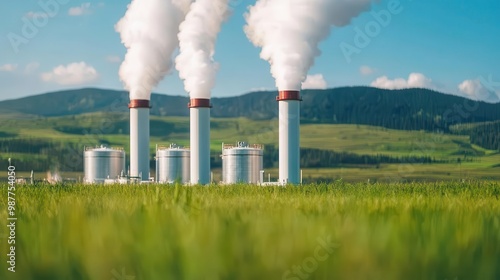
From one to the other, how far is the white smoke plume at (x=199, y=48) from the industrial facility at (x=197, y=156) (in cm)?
139

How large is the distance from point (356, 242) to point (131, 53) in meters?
52.4

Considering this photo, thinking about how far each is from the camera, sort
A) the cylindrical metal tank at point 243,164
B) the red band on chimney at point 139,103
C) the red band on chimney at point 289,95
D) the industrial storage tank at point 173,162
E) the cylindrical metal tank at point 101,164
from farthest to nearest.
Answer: the cylindrical metal tank at point 101,164 < the industrial storage tank at point 173,162 < the red band on chimney at point 139,103 < the cylindrical metal tank at point 243,164 < the red band on chimney at point 289,95

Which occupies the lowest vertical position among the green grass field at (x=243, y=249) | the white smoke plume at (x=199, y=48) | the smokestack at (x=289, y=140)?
the green grass field at (x=243, y=249)

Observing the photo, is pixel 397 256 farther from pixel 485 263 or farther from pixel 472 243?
pixel 472 243

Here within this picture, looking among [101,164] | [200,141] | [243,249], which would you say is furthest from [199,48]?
[243,249]

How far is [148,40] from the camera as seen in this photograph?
54.7 metres

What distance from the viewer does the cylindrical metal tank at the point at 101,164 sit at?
57.4 meters

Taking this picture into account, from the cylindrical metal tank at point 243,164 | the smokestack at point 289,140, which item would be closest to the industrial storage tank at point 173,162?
the cylindrical metal tank at point 243,164

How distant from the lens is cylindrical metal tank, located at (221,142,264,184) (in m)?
52.1

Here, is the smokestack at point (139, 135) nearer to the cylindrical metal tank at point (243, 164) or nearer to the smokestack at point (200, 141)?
the smokestack at point (200, 141)

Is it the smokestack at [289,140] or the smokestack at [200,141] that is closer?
the smokestack at [289,140]

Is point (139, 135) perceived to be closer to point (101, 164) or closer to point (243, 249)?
point (101, 164)

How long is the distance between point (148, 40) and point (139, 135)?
27.3ft

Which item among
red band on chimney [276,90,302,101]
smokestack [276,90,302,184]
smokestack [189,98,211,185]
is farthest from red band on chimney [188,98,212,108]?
smokestack [276,90,302,184]
